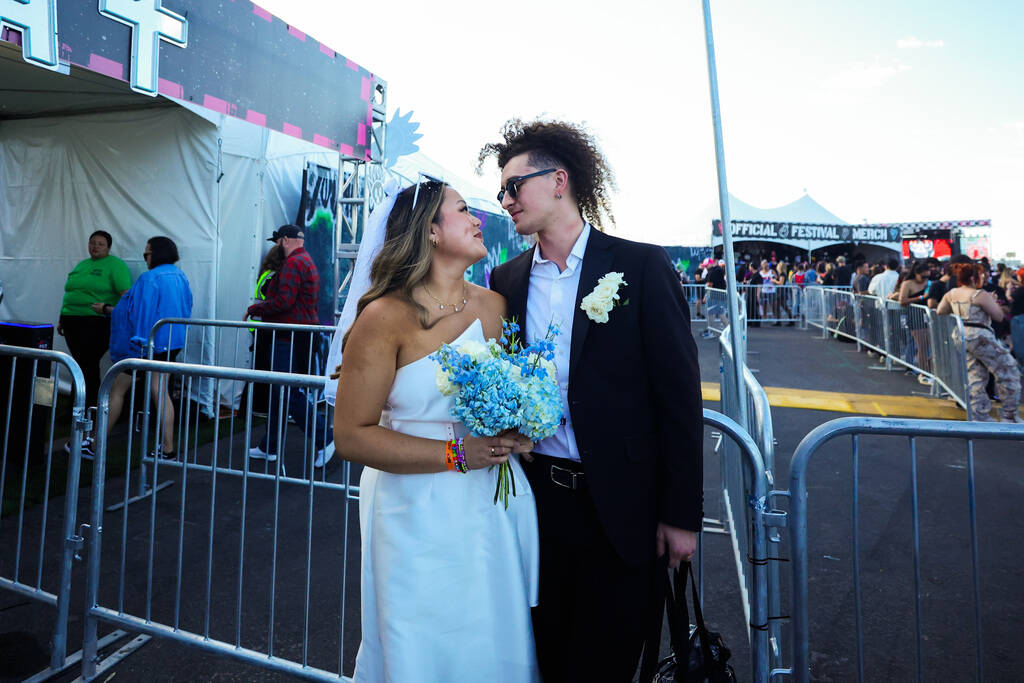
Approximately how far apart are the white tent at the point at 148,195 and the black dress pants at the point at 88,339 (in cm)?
→ 90

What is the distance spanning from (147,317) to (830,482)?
619 centimetres

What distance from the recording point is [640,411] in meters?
1.96

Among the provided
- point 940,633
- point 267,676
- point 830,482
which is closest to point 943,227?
point 830,482

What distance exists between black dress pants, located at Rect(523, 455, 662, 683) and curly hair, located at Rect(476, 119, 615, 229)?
3.23 ft

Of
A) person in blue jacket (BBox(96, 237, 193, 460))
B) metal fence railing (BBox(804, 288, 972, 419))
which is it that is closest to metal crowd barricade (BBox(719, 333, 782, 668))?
metal fence railing (BBox(804, 288, 972, 419))

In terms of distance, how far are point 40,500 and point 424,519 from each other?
4461 millimetres

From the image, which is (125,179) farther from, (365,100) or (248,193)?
(365,100)

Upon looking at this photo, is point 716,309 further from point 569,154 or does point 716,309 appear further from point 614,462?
point 614,462

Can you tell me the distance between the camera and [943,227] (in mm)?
34156

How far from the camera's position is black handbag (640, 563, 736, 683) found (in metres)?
1.94

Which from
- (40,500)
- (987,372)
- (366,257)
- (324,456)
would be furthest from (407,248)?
(987,372)

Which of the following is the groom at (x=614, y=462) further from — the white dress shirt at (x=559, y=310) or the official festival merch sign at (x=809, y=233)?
the official festival merch sign at (x=809, y=233)

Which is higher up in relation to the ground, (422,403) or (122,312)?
(122,312)

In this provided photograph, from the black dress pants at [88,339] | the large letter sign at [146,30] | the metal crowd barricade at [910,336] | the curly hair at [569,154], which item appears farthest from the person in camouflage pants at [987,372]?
the black dress pants at [88,339]
